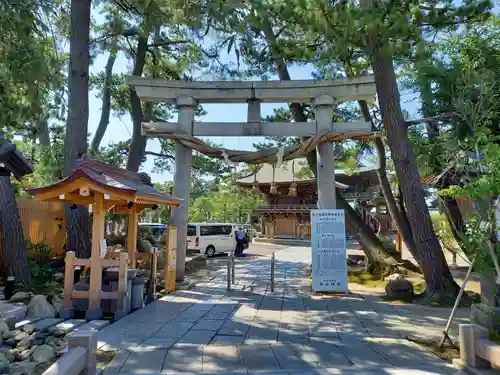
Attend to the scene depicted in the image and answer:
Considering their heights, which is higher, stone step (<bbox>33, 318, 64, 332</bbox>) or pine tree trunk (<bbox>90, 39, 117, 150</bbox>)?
pine tree trunk (<bbox>90, 39, 117, 150</bbox>)

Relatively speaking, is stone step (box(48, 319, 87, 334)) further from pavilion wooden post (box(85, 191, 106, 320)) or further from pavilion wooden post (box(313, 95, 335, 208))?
pavilion wooden post (box(313, 95, 335, 208))

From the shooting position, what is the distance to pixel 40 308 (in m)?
6.34

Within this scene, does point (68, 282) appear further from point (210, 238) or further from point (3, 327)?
point (210, 238)

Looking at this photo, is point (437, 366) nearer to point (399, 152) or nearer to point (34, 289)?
point (399, 152)

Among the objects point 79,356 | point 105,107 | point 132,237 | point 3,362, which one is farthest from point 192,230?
point 79,356

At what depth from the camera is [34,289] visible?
7.81 meters

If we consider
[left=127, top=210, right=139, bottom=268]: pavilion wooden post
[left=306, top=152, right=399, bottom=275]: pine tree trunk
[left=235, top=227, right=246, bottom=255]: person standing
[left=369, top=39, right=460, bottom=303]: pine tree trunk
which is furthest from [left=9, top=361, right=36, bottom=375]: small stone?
[left=235, top=227, right=246, bottom=255]: person standing

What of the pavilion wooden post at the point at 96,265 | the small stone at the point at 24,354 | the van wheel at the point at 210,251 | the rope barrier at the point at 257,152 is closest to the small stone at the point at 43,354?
the small stone at the point at 24,354

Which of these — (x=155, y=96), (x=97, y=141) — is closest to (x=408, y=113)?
(x=155, y=96)

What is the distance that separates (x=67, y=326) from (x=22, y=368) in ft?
5.95

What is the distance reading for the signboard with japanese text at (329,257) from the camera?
28.5 ft

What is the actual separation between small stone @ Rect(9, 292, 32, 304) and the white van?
38.9ft

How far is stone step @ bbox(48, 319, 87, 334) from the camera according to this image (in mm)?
5496

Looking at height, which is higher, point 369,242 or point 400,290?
point 369,242
